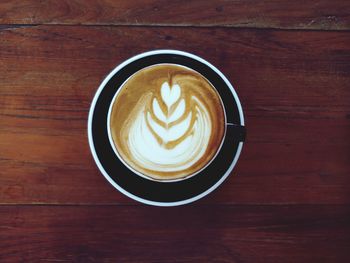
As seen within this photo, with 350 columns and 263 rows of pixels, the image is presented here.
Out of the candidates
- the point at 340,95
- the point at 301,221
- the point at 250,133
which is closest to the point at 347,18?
the point at 340,95

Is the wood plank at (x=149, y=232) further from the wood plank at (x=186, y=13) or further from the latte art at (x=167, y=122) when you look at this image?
the wood plank at (x=186, y=13)

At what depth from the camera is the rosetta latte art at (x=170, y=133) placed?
73cm

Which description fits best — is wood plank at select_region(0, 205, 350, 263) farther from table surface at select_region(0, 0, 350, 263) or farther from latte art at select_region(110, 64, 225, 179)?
latte art at select_region(110, 64, 225, 179)

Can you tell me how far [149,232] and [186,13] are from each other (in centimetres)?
42

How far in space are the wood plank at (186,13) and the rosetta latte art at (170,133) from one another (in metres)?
0.18

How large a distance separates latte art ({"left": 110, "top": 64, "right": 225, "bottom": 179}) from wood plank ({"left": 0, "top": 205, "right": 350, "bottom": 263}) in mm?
122

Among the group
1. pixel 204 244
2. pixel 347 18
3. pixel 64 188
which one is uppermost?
pixel 347 18

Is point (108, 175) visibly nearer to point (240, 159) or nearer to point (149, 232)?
point (149, 232)

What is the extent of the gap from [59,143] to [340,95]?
545mm

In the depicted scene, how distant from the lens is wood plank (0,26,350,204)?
2.65 feet

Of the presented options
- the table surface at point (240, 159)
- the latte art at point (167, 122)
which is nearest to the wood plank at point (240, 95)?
the table surface at point (240, 159)

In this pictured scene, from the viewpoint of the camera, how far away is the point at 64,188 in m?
0.81

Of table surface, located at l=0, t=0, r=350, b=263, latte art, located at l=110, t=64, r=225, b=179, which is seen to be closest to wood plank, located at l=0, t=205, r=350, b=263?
table surface, located at l=0, t=0, r=350, b=263

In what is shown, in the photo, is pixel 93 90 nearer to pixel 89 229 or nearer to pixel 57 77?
pixel 57 77
